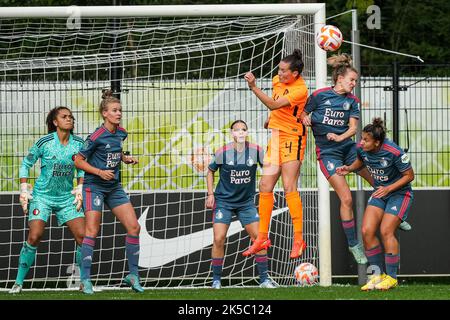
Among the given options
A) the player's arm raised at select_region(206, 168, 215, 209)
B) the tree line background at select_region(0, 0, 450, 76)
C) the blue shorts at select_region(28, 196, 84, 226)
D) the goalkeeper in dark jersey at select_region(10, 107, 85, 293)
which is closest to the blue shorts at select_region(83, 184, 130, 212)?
the goalkeeper in dark jersey at select_region(10, 107, 85, 293)

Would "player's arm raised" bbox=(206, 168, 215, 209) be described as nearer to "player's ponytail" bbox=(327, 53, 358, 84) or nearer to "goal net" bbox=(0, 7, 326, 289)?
"goal net" bbox=(0, 7, 326, 289)

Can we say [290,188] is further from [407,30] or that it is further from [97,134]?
[407,30]

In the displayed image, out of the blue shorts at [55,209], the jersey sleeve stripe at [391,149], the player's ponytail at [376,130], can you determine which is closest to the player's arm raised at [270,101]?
the player's ponytail at [376,130]

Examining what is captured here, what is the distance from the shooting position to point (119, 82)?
47.3 feet

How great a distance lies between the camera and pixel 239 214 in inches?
519

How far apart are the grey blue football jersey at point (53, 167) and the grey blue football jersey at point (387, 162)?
312 cm

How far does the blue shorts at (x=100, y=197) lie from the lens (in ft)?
39.3

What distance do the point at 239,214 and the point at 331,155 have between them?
1.65 metres

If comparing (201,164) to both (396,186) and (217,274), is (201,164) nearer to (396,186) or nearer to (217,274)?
(217,274)

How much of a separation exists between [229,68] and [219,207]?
20.1 ft

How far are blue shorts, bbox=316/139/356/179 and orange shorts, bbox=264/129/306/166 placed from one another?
344 millimetres

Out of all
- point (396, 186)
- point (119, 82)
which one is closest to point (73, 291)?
point (119, 82)

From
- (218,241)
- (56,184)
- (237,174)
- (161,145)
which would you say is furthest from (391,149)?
(161,145)

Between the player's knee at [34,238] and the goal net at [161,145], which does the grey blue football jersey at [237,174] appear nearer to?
the goal net at [161,145]
